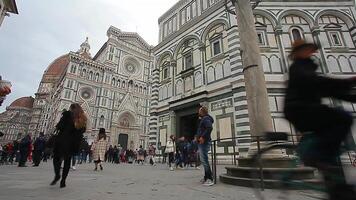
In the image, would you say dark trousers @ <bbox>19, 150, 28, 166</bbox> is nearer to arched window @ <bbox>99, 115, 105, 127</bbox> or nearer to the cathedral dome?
arched window @ <bbox>99, 115, 105, 127</bbox>

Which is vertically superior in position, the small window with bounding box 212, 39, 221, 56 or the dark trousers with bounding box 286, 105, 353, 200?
the small window with bounding box 212, 39, 221, 56

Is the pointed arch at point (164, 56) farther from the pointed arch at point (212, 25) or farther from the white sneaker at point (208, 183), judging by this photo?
the white sneaker at point (208, 183)

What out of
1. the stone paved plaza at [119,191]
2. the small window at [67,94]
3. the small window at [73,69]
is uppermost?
the small window at [73,69]

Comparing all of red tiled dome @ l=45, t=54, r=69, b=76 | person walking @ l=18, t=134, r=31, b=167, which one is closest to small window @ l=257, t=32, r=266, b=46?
person walking @ l=18, t=134, r=31, b=167

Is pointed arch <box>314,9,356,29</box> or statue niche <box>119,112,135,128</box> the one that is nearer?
pointed arch <box>314,9,356,29</box>

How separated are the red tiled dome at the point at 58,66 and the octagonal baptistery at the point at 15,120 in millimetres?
12758

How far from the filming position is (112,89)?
4472 centimetres

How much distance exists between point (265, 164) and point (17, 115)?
78309mm

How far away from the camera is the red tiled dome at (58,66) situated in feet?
225

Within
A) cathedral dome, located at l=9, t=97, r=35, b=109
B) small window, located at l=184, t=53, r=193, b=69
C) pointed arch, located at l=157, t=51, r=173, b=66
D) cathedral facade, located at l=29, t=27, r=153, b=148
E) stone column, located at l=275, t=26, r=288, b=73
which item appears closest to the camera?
stone column, located at l=275, t=26, r=288, b=73

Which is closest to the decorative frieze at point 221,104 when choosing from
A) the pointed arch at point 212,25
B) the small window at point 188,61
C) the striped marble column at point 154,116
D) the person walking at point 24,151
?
the small window at point 188,61

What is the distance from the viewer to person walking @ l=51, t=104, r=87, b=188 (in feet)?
14.0

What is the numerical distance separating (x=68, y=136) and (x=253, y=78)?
4.84m

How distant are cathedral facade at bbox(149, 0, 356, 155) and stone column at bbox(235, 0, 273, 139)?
544 cm
